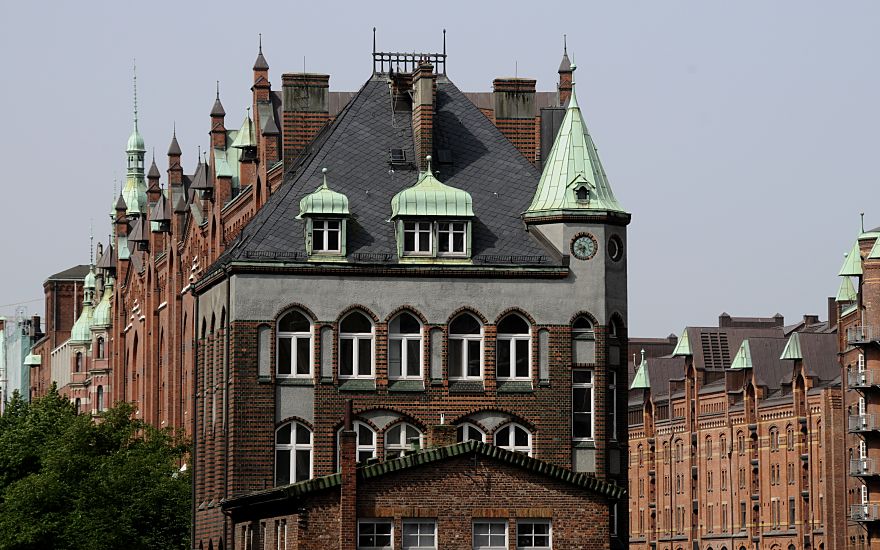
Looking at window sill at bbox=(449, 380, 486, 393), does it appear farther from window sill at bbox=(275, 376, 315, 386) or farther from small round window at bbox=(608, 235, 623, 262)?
small round window at bbox=(608, 235, 623, 262)

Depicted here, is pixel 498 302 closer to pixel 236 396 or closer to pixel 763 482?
pixel 236 396

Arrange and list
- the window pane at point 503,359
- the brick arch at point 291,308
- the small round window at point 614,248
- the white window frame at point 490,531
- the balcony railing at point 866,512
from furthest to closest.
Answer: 1. the balcony railing at point 866,512
2. the small round window at point 614,248
3. the window pane at point 503,359
4. the brick arch at point 291,308
5. the white window frame at point 490,531

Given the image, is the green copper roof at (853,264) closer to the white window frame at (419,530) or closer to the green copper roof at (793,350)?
the green copper roof at (793,350)

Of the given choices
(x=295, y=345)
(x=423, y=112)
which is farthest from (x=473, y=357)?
(x=423, y=112)

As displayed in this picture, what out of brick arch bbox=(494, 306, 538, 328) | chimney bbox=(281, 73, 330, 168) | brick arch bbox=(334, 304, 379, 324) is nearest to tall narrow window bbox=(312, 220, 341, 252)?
brick arch bbox=(334, 304, 379, 324)

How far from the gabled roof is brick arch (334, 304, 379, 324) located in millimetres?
9228

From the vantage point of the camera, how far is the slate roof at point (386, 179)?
76.2 metres

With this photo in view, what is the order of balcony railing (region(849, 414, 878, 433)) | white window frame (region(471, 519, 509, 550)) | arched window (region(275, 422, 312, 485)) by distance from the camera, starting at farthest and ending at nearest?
balcony railing (region(849, 414, 878, 433)) → arched window (region(275, 422, 312, 485)) → white window frame (region(471, 519, 509, 550))

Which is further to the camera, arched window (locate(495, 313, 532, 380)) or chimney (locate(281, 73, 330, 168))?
chimney (locate(281, 73, 330, 168))

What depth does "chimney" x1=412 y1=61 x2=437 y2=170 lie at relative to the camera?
79875 millimetres

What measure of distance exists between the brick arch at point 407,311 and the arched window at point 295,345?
2592mm

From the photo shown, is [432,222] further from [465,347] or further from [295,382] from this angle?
[295,382]

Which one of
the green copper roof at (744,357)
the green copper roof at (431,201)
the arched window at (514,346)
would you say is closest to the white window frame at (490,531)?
the arched window at (514,346)

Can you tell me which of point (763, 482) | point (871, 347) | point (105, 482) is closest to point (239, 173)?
point (105, 482)
